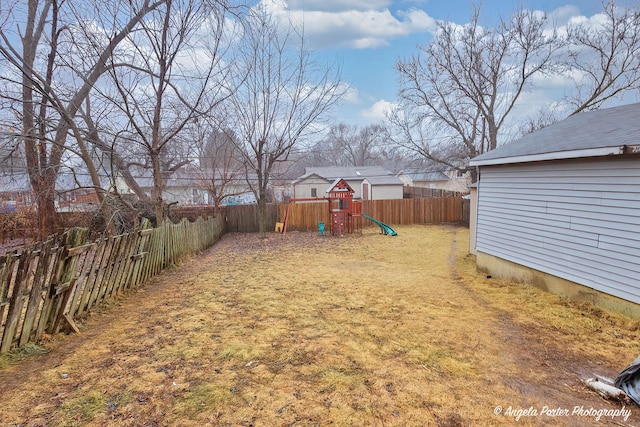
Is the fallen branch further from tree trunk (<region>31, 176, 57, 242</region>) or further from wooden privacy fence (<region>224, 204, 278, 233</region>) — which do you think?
wooden privacy fence (<region>224, 204, 278, 233</region>)

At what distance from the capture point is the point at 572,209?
15.9 ft

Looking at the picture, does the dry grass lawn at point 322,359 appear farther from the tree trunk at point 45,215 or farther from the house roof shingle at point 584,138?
the tree trunk at point 45,215

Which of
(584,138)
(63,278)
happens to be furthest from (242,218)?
(584,138)

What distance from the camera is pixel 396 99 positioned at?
18.4 meters

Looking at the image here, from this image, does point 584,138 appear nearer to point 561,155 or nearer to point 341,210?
point 561,155

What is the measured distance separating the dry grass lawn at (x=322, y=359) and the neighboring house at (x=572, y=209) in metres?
0.43

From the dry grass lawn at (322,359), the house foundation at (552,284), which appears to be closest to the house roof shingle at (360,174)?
the house foundation at (552,284)

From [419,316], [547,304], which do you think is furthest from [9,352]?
[547,304]

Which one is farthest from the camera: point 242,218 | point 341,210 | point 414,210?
point 414,210

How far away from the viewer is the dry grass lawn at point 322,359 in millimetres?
2340

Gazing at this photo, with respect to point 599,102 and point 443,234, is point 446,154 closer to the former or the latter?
point 599,102

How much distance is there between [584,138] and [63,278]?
7132 millimetres

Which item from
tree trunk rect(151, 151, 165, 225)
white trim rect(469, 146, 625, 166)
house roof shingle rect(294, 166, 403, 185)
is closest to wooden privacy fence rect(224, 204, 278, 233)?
tree trunk rect(151, 151, 165, 225)

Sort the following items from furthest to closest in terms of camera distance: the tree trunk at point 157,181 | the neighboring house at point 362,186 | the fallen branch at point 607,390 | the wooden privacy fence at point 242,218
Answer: the neighboring house at point 362,186 < the wooden privacy fence at point 242,218 < the tree trunk at point 157,181 < the fallen branch at point 607,390
